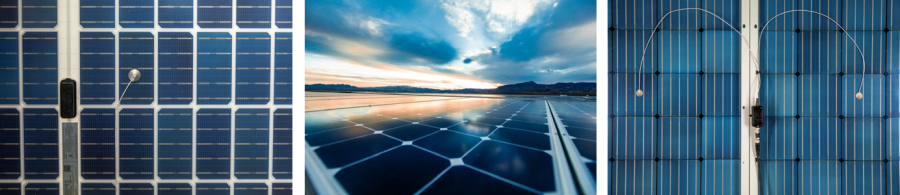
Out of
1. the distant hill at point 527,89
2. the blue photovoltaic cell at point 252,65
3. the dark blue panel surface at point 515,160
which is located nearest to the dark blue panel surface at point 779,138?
the distant hill at point 527,89

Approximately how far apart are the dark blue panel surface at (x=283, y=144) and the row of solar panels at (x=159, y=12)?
48cm

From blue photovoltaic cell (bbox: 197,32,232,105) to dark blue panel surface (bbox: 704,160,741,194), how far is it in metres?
2.66

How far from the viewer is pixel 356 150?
135 centimetres

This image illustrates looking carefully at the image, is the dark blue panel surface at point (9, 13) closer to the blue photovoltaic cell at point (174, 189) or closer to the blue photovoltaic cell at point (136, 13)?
the blue photovoltaic cell at point (136, 13)

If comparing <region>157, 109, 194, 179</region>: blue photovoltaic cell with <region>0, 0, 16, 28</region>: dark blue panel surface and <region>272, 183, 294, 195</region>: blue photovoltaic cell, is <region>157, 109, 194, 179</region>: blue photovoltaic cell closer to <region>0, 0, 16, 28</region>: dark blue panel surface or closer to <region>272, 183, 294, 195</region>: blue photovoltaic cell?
<region>272, 183, 294, 195</region>: blue photovoltaic cell

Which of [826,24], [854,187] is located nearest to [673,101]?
[826,24]

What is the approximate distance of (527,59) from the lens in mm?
1300

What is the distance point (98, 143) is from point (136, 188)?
0.99 ft

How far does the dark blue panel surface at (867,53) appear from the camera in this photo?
1.32m

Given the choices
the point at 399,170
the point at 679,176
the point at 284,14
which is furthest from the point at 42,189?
the point at 679,176

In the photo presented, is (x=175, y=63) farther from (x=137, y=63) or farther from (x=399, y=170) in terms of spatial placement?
(x=399, y=170)

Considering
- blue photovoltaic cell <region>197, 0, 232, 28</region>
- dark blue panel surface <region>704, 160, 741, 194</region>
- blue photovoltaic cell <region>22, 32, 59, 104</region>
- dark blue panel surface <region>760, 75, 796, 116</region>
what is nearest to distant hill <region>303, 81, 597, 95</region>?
blue photovoltaic cell <region>197, 0, 232, 28</region>

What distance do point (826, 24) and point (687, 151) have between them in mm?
986

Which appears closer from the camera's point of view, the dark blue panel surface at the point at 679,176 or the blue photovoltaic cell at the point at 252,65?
the blue photovoltaic cell at the point at 252,65
